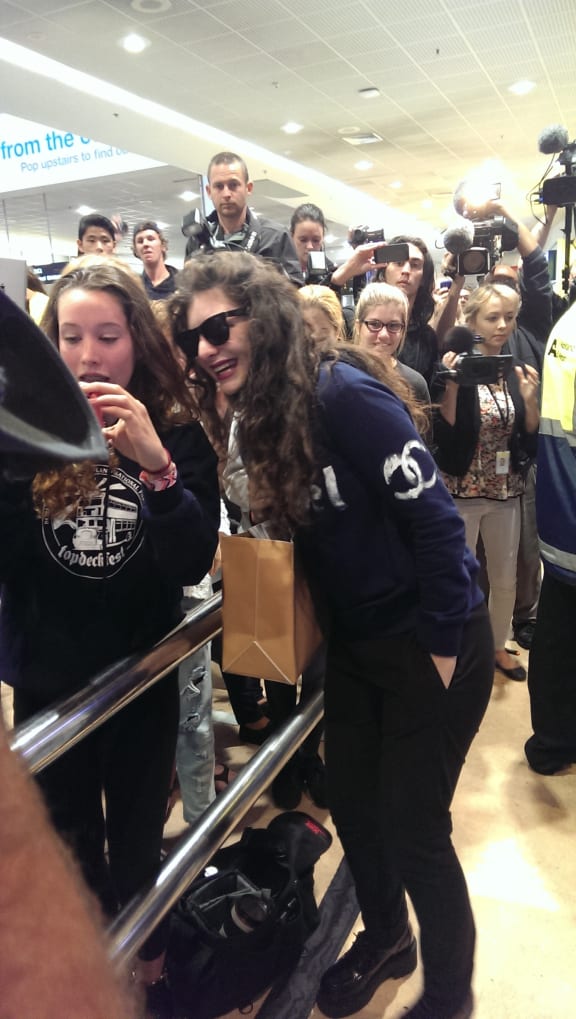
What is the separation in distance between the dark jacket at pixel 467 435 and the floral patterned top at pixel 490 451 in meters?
0.03

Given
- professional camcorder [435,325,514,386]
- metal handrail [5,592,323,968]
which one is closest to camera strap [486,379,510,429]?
professional camcorder [435,325,514,386]

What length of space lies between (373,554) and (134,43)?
608 centimetres

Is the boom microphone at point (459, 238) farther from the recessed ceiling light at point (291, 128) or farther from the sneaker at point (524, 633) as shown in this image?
the recessed ceiling light at point (291, 128)

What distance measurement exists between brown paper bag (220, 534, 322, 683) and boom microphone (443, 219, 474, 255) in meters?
1.75

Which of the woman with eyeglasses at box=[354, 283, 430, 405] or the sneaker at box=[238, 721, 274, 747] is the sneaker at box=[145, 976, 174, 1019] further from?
the woman with eyeglasses at box=[354, 283, 430, 405]

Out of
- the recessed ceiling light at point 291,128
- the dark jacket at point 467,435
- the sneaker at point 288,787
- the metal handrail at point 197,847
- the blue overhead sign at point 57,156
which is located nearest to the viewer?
the metal handrail at point 197,847

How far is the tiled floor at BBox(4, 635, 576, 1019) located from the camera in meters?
1.53

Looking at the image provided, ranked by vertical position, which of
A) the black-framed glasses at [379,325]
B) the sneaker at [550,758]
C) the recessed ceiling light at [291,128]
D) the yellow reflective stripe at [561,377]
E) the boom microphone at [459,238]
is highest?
the recessed ceiling light at [291,128]

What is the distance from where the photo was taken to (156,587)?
4.03ft

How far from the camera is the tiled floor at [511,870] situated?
1.53 m

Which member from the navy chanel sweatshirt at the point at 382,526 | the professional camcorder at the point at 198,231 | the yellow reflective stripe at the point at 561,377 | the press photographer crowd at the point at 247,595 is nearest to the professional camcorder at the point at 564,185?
the yellow reflective stripe at the point at 561,377

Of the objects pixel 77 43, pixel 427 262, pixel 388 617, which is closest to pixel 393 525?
pixel 388 617

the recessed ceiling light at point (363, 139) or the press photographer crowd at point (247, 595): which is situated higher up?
the recessed ceiling light at point (363, 139)

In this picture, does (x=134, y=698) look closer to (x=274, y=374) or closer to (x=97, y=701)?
(x=97, y=701)
